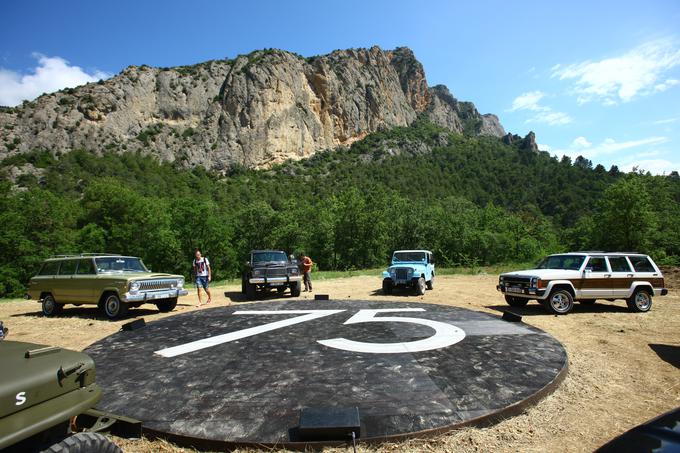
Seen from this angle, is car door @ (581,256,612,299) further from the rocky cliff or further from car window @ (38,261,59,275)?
the rocky cliff

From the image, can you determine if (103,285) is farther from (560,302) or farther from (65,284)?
(560,302)

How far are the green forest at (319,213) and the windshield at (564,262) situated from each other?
29354 mm

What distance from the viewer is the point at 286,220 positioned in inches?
1880

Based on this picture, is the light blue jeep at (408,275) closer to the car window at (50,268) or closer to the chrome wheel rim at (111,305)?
the chrome wheel rim at (111,305)

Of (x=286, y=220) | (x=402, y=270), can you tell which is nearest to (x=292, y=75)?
(x=286, y=220)

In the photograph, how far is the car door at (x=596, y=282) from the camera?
1001cm

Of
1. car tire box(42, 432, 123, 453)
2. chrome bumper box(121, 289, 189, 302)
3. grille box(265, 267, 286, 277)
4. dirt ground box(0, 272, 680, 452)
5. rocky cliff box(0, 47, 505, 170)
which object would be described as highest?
rocky cliff box(0, 47, 505, 170)

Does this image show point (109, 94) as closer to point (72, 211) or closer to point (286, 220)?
point (72, 211)

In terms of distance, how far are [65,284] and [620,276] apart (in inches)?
670

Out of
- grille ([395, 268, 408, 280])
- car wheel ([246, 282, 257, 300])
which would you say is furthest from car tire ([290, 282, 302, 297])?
grille ([395, 268, 408, 280])


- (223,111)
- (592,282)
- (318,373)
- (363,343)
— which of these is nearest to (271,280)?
(363,343)

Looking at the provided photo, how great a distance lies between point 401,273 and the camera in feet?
46.1

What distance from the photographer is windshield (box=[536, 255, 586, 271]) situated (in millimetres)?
10309

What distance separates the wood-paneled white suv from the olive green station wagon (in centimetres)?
1088
